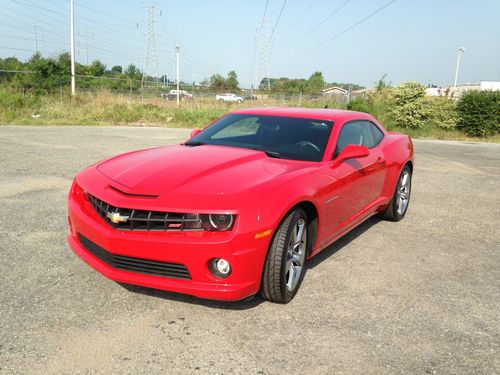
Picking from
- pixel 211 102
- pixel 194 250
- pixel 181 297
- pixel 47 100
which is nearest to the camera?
pixel 194 250

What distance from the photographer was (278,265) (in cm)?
303

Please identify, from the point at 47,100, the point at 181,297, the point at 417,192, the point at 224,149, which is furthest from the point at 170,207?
the point at 47,100

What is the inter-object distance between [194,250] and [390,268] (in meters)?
2.12

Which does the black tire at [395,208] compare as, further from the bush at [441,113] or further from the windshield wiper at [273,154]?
the bush at [441,113]

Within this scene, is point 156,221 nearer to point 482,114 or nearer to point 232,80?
point 482,114

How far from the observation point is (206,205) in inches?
111

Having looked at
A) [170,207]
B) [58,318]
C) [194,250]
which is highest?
[170,207]

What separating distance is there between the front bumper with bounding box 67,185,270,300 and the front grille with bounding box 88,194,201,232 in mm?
40

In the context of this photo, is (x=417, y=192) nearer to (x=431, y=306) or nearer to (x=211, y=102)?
(x=431, y=306)

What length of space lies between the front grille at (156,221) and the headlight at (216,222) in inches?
1.8

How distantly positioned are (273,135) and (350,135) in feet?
2.77

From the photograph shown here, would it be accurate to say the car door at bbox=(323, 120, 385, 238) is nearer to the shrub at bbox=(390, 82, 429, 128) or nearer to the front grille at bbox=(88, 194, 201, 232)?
the front grille at bbox=(88, 194, 201, 232)

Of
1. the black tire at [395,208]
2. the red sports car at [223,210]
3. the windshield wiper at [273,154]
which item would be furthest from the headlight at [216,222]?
the black tire at [395,208]

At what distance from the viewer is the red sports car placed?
2.83 m
